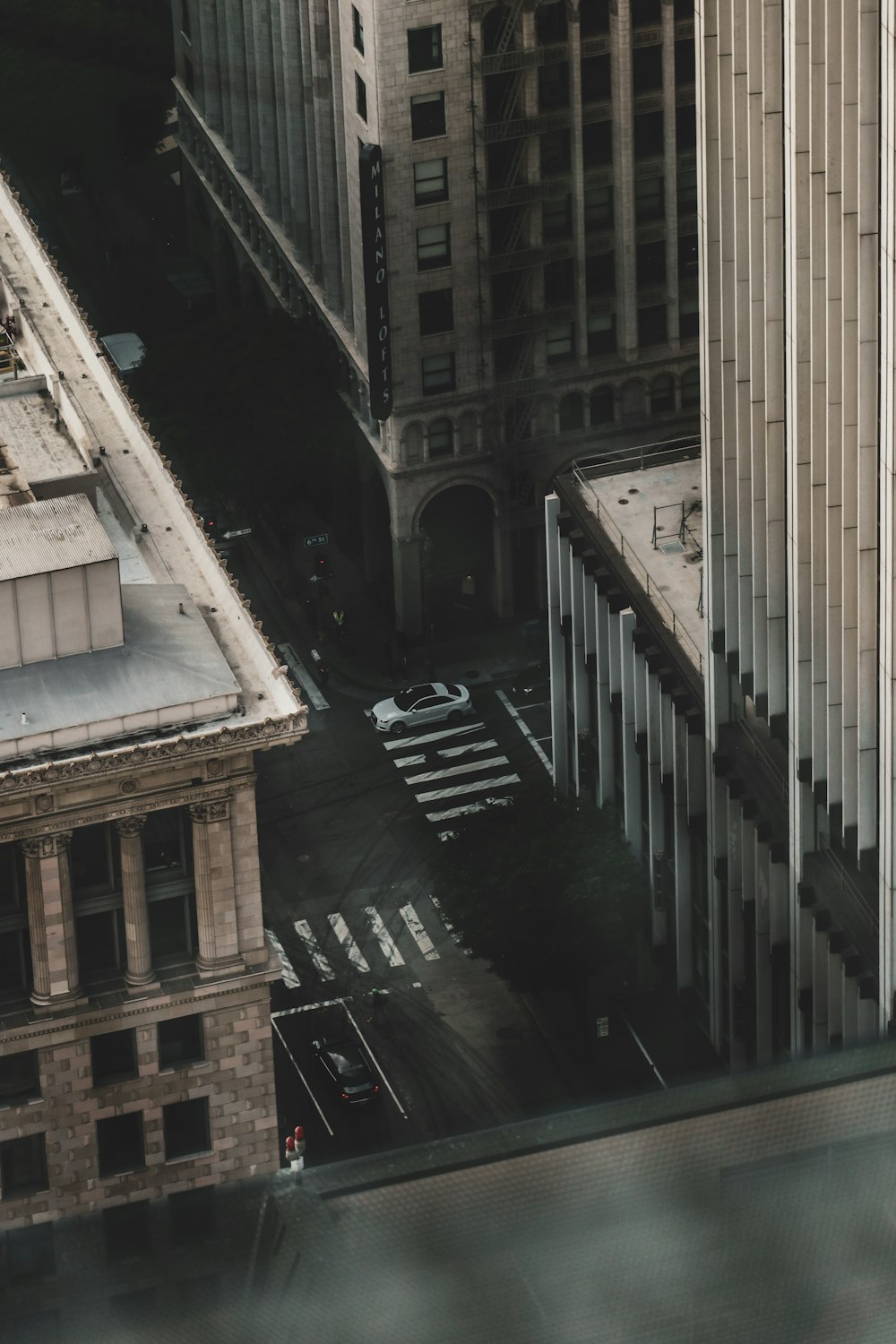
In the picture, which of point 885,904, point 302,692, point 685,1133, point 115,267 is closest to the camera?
point 685,1133

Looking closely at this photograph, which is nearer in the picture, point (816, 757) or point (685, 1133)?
point (685, 1133)

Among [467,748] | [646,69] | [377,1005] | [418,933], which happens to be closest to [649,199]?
[646,69]

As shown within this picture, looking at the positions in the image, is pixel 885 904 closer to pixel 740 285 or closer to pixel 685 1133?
pixel 740 285

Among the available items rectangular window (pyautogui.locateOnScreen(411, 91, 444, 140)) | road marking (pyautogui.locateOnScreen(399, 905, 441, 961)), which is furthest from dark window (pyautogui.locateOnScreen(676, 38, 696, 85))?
road marking (pyautogui.locateOnScreen(399, 905, 441, 961))

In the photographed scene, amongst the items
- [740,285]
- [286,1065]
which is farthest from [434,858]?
[740,285]

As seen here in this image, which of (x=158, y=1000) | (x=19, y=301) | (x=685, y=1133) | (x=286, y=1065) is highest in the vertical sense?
(x=19, y=301)

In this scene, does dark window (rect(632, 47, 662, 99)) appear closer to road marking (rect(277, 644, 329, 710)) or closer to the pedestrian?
road marking (rect(277, 644, 329, 710))

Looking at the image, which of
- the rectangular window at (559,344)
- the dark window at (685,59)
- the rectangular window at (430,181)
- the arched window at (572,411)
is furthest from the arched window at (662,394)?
the rectangular window at (430,181)
